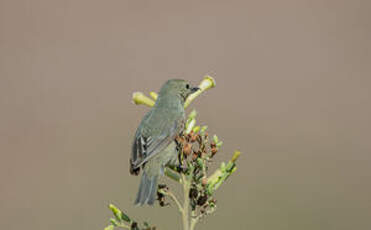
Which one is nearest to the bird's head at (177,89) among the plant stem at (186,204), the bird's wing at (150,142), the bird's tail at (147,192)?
the bird's wing at (150,142)

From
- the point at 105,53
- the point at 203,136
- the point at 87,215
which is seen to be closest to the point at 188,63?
the point at 105,53

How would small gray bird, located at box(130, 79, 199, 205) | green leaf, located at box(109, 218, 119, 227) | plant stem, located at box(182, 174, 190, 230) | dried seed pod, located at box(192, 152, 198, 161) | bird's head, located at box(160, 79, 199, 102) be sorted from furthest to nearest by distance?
bird's head, located at box(160, 79, 199, 102) → small gray bird, located at box(130, 79, 199, 205) → dried seed pod, located at box(192, 152, 198, 161) → green leaf, located at box(109, 218, 119, 227) → plant stem, located at box(182, 174, 190, 230)

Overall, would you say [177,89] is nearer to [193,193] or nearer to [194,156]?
[194,156]

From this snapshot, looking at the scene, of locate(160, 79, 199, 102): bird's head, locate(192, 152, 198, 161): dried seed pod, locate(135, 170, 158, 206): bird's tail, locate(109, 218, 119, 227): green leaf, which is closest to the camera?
locate(109, 218, 119, 227): green leaf

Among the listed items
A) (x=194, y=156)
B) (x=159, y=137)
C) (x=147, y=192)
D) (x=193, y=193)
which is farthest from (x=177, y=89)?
(x=193, y=193)

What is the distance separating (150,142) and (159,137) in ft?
0.31

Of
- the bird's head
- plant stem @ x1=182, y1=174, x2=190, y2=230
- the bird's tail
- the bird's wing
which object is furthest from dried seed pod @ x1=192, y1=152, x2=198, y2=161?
the bird's head

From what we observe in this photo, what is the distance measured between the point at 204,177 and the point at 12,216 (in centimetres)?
906

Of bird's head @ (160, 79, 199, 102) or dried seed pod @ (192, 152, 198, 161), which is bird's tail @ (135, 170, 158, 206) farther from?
bird's head @ (160, 79, 199, 102)

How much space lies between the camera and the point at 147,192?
394 centimetres

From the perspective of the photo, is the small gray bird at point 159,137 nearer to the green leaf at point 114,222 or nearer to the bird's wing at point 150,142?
the bird's wing at point 150,142

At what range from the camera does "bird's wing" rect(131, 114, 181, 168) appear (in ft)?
14.7

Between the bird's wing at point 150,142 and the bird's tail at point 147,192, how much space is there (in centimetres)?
33

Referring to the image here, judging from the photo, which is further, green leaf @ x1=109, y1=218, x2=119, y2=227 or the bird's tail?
the bird's tail
